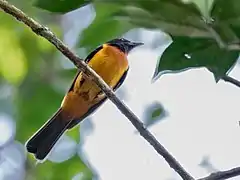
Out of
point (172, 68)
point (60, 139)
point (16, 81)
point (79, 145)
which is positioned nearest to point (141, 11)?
point (172, 68)

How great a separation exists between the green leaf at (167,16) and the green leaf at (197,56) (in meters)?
0.02

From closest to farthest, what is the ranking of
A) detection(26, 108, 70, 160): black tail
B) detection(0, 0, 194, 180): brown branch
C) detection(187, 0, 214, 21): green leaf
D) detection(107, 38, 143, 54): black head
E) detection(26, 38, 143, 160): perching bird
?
detection(187, 0, 214, 21): green leaf, detection(0, 0, 194, 180): brown branch, detection(26, 108, 70, 160): black tail, detection(26, 38, 143, 160): perching bird, detection(107, 38, 143, 54): black head

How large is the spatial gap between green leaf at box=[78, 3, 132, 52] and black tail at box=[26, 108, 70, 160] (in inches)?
18.6

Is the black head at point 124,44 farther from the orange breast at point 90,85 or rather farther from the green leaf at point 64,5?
the green leaf at point 64,5

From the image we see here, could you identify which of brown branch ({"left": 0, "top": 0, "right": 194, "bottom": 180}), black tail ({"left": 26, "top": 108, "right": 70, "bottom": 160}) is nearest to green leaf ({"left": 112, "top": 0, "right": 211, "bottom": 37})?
brown branch ({"left": 0, "top": 0, "right": 194, "bottom": 180})

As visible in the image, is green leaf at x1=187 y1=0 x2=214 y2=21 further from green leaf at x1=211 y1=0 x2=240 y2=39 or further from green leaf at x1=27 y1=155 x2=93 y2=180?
green leaf at x1=27 y1=155 x2=93 y2=180

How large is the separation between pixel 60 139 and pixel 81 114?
0.10 m

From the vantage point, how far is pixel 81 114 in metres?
1.72

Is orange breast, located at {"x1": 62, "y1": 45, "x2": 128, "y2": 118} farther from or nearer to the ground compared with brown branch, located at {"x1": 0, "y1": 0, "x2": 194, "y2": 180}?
nearer to the ground

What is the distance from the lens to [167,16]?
578mm

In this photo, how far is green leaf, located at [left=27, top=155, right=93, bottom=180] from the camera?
123 cm

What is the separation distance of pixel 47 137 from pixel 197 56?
3.60 feet

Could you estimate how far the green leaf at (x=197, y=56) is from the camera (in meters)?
0.60

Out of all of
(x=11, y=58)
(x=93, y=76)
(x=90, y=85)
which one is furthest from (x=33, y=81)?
(x=93, y=76)
